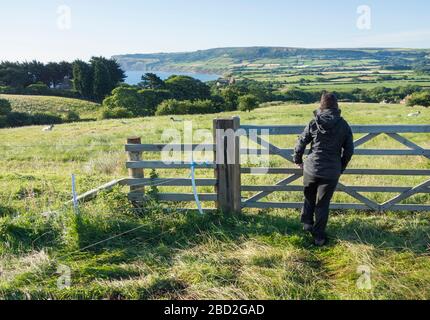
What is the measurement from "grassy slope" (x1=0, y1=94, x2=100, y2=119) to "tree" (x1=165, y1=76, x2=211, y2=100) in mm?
17557

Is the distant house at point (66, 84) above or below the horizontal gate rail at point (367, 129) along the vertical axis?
above

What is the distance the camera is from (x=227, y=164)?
262 inches

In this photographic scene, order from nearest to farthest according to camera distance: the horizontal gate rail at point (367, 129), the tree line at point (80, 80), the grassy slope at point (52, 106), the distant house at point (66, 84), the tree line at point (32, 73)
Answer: the horizontal gate rail at point (367, 129), the grassy slope at point (52, 106), the tree line at point (80, 80), the tree line at point (32, 73), the distant house at point (66, 84)

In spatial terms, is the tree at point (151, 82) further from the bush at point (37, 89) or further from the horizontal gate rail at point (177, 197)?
the horizontal gate rail at point (177, 197)

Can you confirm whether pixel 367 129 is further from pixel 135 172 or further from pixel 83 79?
pixel 83 79

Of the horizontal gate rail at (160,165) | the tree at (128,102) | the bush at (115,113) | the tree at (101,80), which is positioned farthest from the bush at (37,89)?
the horizontal gate rail at (160,165)

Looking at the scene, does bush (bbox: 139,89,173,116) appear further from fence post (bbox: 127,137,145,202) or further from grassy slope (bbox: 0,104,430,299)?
grassy slope (bbox: 0,104,430,299)

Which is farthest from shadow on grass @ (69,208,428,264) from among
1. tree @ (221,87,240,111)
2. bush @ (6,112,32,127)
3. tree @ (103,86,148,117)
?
tree @ (221,87,240,111)

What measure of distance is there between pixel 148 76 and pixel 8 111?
33662 millimetres

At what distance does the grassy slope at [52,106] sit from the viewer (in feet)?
200

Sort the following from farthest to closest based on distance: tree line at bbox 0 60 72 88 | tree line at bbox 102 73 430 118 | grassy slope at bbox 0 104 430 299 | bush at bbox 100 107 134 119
→ 1. tree line at bbox 0 60 72 88
2. tree line at bbox 102 73 430 118
3. bush at bbox 100 107 134 119
4. grassy slope at bbox 0 104 430 299

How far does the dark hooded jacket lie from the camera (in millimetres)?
5465
